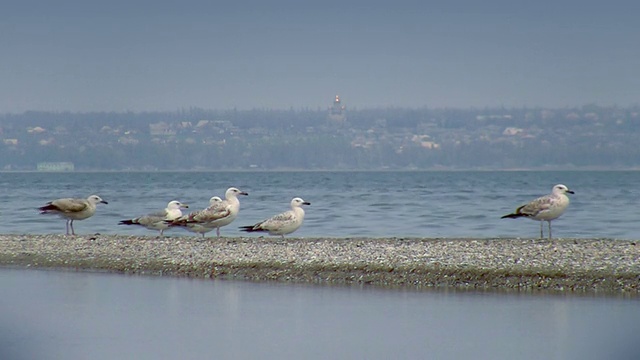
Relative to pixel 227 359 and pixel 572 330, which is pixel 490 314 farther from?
pixel 227 359

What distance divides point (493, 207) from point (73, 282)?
103ft

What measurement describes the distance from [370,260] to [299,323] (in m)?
5.36

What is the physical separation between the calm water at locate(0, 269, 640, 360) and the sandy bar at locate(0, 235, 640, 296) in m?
1.01

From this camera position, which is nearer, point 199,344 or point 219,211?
point 199,344

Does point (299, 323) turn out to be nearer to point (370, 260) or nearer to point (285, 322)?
point (285, 322)

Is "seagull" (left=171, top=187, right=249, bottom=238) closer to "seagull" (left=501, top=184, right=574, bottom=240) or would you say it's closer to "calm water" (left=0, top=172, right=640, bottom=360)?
"calm water" (left=0, top=172, right=640, bottom=360)

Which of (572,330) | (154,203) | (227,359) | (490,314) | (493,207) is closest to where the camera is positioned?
(227,359)

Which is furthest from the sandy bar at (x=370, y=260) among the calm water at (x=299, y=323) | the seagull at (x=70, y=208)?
the seagull at (x=70, y=208)

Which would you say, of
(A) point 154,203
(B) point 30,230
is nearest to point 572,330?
(B) point 30,230

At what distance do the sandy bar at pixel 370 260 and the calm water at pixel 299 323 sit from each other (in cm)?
101

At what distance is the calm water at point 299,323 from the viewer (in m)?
13.8

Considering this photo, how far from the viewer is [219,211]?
2630 centimetres

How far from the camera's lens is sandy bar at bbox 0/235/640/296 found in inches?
754

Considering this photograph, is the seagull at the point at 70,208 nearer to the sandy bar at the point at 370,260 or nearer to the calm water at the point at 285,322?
the sandy bar at the point at 370,260
